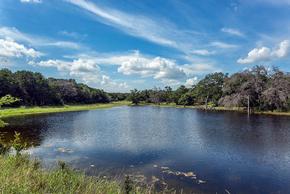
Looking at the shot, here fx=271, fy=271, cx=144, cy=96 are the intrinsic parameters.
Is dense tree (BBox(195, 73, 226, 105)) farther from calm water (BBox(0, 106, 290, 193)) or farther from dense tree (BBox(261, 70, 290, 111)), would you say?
calm water (BBox(0, 106, 290, 193))

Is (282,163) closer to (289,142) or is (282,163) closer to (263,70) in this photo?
(289,142)

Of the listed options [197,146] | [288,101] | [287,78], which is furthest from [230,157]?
[287,78]

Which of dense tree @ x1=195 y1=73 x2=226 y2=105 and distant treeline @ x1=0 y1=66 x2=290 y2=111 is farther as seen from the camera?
dense tree @ x1=195 y1=73 x2=226 y2=105

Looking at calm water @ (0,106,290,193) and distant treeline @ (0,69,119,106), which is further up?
distant treeline @ (0,69,119,106)

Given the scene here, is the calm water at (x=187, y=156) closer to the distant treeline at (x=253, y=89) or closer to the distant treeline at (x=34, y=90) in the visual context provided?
the distant treeline at (x=253, y=89)

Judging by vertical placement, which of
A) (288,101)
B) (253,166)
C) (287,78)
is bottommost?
(253,166)

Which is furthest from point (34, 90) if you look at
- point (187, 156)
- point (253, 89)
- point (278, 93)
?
point (187, 156)

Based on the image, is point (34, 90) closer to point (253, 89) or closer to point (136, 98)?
point (136, 98)

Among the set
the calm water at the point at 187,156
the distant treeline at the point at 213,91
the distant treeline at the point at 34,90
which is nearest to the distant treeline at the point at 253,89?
the distant treeline at the point at 213,91

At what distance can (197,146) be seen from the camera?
2762 cm

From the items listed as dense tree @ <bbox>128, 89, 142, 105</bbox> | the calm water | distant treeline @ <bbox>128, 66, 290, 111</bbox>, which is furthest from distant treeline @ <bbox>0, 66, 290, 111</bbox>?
A: the calm water

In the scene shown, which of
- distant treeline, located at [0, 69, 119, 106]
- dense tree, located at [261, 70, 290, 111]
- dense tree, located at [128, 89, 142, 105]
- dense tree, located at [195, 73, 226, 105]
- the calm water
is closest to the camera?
the calm water

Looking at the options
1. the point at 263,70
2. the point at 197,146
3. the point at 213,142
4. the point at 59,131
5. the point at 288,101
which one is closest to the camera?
the point at 197,146

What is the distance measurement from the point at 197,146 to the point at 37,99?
262ft
